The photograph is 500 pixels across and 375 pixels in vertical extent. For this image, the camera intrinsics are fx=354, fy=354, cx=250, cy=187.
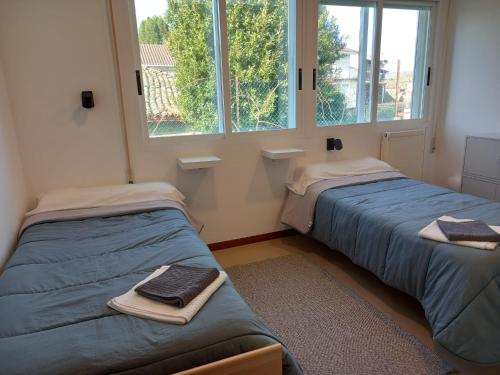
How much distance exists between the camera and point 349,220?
8.17ft

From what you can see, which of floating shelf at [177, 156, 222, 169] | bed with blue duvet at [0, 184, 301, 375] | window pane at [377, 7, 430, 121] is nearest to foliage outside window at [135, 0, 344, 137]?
floating shelf at [177, 156, 222, 169]

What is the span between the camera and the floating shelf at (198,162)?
2670 millimetres

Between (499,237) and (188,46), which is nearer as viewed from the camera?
(499,237)

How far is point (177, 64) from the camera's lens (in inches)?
109

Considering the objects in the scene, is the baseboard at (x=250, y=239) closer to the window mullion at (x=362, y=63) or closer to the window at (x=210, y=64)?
the window at (x=210, y=64)

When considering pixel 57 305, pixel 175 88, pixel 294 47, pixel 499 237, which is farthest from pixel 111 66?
pixel 499 237

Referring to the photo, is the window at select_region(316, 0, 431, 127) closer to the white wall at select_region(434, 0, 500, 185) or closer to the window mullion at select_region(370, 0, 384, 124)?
the window mullion at select_region(370, 0, 384, 124)

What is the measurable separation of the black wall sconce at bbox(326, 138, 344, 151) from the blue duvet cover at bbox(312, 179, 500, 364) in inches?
22.1

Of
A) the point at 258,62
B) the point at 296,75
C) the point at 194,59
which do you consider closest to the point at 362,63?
the point at 296,75

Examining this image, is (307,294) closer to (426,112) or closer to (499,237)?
(499,237)

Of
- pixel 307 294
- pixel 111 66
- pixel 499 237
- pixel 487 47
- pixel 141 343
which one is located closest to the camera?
pixel 141 343

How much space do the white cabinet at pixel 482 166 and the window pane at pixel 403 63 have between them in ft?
2.47

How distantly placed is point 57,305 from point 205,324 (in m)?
0.59

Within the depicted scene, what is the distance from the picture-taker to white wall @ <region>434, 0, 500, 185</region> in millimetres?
3287
